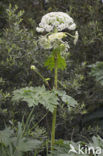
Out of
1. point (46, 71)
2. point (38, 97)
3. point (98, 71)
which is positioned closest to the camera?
point (38, 97)

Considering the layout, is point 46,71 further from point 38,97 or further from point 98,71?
point 38,97

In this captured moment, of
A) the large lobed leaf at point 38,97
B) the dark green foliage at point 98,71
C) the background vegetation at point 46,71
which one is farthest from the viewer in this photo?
the background vegetation at point 46,71

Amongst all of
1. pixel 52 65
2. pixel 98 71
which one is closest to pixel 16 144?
pixel 52 65

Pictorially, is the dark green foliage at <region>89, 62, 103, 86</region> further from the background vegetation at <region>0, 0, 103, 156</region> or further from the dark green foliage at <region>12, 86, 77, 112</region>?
the dark green foliage at <region>12, 86, 77, 112</region>

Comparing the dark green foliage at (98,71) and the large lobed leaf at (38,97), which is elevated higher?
the dark green foliage at (98,71)

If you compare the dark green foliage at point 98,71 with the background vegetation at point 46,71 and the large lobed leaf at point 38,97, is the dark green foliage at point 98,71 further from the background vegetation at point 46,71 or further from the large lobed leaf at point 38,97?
the large lobed leaf at point 38,97

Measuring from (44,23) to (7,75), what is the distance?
1.10 metres

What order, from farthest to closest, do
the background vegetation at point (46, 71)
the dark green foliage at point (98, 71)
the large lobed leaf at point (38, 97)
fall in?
the background vegetation at point (46, 71) < the dark green foliage at point (98, 71) < the large lobed leaf at point (38, 97)

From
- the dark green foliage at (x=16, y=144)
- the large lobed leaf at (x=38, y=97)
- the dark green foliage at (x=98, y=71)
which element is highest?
the dark green foliage at (x=98, y=71)

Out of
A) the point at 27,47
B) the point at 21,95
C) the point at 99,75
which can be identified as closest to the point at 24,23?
the point at 27,47

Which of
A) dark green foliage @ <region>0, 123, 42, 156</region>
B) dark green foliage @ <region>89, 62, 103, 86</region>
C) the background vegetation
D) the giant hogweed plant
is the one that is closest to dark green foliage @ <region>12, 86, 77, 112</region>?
the giant hogweed plant

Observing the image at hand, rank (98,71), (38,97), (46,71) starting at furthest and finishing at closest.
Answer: (46,71) < (98,71) < (38,97)

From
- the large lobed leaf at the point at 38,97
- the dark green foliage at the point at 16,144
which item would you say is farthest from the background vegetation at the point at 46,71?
the large lobed leaf at the point at 38,97

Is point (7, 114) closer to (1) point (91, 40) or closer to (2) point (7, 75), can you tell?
(2) point (7, 75)
